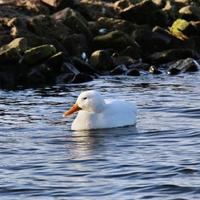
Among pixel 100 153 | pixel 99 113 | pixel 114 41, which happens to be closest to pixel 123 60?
pixel 114 41

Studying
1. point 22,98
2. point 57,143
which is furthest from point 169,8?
point 57,143

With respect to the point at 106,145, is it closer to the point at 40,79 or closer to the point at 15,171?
the point at 15,171

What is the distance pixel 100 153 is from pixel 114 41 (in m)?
16.1

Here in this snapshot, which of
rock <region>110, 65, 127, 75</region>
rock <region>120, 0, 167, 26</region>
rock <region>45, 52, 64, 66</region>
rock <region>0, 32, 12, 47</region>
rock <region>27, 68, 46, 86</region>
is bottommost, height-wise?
rock <region>110, 65, 127, 75</region>

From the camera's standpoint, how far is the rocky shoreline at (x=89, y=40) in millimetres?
25750

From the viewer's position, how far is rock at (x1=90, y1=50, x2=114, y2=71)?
90.9ft

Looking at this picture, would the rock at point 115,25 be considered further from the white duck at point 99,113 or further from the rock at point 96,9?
the white duck at point 99,113

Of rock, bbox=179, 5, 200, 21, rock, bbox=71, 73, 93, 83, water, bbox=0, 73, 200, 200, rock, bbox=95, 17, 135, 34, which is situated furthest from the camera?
rock, bbox=179, 5, 200, 21

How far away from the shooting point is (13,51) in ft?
84.4

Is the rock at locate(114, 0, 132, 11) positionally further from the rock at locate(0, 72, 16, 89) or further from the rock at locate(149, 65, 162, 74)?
the rock at locate(0, 72, 16, 89)

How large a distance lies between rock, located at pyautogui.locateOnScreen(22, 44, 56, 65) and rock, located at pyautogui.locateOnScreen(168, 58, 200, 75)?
3984mm

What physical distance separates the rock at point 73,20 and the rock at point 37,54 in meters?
4.95

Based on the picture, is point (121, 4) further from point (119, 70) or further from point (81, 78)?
point (81, 78)

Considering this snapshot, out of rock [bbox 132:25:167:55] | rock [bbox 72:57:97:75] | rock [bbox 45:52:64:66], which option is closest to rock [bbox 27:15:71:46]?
rock [bbox 132:25:167:55]
